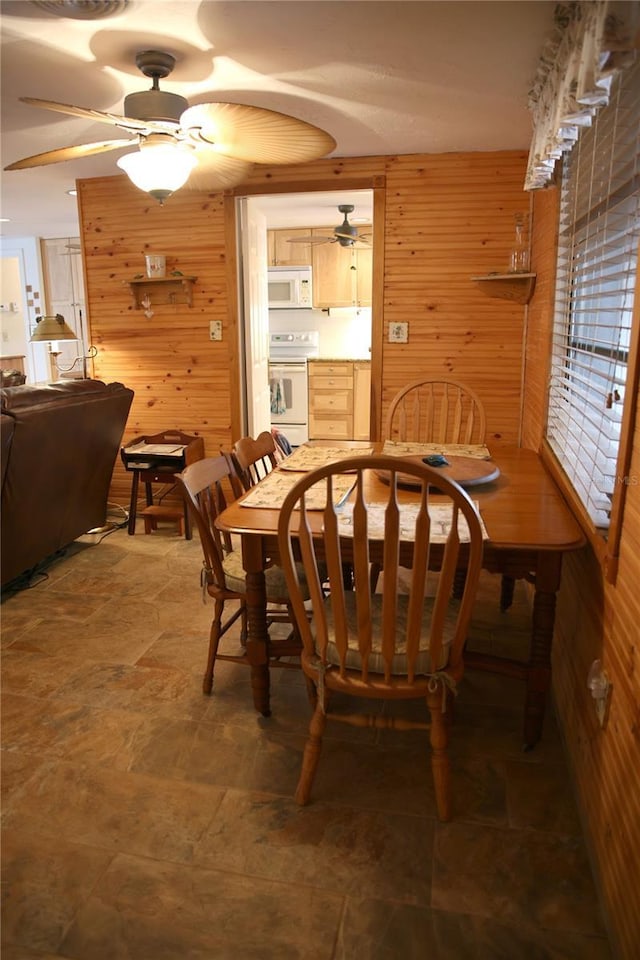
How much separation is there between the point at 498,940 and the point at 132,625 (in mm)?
1940

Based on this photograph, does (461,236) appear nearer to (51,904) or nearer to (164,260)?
(164,260)

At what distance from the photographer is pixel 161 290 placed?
423cm

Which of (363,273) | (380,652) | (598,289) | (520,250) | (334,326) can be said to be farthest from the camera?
(334,326)

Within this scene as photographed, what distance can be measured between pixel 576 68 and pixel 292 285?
4.96 meters

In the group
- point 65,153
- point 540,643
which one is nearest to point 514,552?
point 540,643

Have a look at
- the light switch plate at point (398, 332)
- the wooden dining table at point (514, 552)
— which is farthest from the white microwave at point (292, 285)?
the wooden dining table at point (514, 552)

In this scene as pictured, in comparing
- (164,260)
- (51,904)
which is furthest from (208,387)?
(51,904)

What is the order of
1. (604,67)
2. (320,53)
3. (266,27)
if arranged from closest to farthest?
(604,67) → (266,27) → (320,53)

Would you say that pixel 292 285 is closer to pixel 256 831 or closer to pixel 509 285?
pixel 509 285

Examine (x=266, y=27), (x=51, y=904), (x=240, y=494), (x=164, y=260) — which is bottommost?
(x=51, y=904)

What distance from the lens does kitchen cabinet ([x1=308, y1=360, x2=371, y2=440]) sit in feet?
20.9

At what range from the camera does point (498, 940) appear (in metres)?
1.39

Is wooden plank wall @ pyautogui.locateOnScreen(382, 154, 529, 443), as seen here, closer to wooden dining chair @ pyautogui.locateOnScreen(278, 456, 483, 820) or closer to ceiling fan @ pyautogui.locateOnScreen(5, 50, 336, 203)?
ceiling fan @ pyautogui.locateOnScreen(5, 50, 336, 203)

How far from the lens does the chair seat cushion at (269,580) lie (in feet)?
7.34
